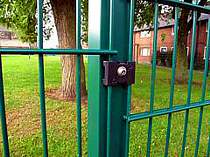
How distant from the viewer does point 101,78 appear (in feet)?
4.24

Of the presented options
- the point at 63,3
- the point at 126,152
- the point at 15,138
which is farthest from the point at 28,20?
the point at 126,152

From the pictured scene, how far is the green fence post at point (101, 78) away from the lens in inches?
50.1

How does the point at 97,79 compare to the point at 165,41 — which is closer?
the point at 97,79

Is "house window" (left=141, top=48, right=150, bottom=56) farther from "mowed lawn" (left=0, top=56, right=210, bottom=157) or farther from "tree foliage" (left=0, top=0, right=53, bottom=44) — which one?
"mowed lawn" (left=0, top=56, right=210, bottom=157)

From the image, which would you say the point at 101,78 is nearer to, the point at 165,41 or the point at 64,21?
the point at 64,21

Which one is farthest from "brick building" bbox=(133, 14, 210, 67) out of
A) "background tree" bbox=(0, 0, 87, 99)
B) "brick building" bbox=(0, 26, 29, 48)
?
"background tree" bbox=(0, 0, 87, 99)

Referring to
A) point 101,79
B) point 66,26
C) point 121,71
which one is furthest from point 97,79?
point 66,26

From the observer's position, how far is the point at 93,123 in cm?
139

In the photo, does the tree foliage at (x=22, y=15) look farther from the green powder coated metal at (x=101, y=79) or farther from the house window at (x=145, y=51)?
the house window at (x=145, y=51)

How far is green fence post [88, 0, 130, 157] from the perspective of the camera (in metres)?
1.27

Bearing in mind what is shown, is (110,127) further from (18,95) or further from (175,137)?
(18,95)

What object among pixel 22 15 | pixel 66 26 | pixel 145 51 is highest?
pixel 22 15

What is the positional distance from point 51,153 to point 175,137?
204 cm

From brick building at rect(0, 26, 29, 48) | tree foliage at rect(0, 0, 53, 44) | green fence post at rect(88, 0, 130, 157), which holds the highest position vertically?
tree foliage at rect(0, 0, 53, 44)
